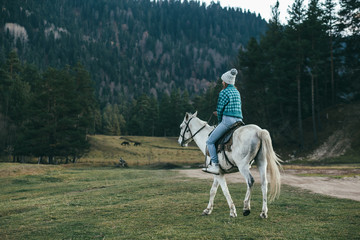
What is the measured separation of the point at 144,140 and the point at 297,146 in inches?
1989

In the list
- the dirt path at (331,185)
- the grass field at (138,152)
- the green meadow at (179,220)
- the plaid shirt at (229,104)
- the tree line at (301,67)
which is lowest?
the grass field at (138,152)

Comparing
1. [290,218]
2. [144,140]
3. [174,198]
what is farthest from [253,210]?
[144,140]

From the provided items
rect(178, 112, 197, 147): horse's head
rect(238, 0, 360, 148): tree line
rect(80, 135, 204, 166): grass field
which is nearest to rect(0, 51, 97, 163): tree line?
rect(80, 135, 204, 166): grass field

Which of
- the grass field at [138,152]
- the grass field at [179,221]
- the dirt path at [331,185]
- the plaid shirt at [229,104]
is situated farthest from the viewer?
the grass field at [138,152]

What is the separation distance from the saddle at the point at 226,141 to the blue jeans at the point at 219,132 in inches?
3.8

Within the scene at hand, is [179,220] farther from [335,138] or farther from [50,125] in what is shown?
[335,138]

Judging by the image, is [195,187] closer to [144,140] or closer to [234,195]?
[234,195]

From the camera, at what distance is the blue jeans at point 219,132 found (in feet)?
31.7

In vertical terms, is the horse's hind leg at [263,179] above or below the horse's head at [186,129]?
below

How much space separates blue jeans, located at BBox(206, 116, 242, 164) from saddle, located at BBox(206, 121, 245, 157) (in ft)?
0.32

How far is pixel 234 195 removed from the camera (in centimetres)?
1424

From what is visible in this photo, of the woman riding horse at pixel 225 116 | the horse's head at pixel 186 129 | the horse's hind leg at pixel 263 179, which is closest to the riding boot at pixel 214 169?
the woman riding horse at pixel 225 116

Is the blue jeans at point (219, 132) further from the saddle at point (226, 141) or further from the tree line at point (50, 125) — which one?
the tree line at point (50, 125)

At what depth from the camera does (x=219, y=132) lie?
9.73 meters
